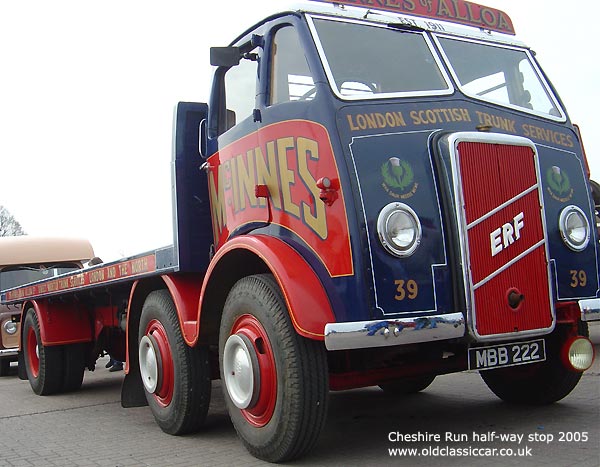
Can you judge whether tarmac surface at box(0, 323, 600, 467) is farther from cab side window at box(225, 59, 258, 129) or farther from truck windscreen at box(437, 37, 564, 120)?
cab side window at box(225, 59, 258, 129)

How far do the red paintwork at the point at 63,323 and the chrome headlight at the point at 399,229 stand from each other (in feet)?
19.4

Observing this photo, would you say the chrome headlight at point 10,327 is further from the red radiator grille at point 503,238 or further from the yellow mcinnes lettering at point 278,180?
A: the red radiator grille at point 503,238

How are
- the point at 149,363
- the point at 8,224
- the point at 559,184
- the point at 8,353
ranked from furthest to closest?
1. the point at 8,224
2. the point at 8,353
3. the point at 149,363
4. the point at 559,184

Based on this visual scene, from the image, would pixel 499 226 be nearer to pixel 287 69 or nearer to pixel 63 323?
pixel 287 69

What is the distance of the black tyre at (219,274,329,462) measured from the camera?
409cm

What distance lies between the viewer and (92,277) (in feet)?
24.2

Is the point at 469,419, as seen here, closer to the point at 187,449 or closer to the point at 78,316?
the point at 187,449

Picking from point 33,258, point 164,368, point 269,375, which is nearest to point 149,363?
point 164,368

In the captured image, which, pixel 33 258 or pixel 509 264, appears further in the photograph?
pixel 33 258

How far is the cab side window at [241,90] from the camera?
5051mm

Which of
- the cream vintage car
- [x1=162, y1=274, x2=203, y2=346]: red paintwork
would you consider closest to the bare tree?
the cream vintage car

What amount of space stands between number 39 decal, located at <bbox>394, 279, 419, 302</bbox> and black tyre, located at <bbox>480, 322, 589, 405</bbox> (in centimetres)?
135

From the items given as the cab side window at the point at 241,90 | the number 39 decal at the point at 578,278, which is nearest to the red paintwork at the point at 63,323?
the cab side window at the point at 241,90

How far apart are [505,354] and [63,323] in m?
6.14
